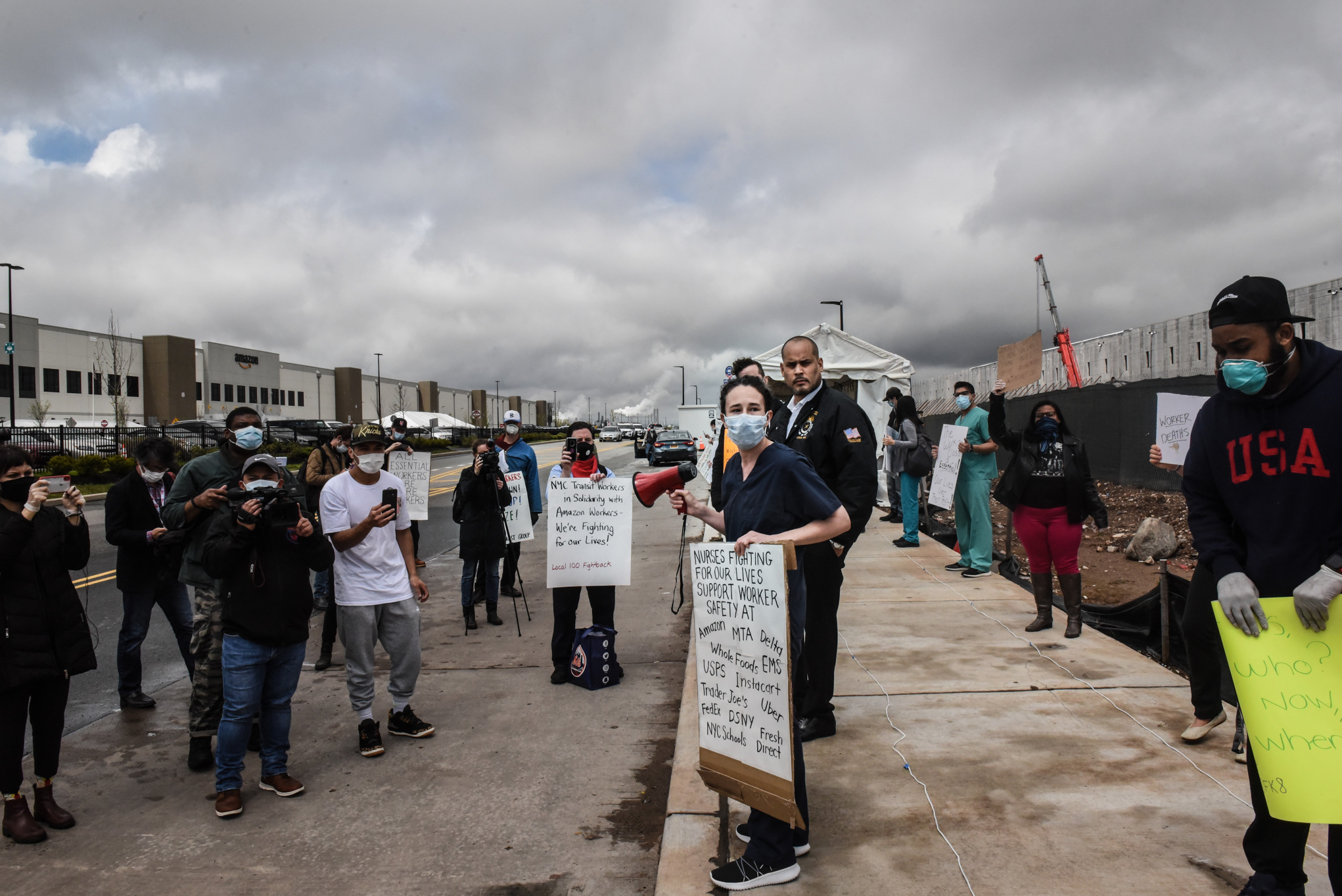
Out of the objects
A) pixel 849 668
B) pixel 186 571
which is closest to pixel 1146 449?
pixel 849 668

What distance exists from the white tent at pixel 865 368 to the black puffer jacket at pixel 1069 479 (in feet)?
28.1

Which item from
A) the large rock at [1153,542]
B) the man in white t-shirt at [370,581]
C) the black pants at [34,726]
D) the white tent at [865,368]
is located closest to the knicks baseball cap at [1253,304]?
the man in white t-shirt at [370,581]

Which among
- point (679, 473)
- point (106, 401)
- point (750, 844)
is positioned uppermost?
point (106, 401)

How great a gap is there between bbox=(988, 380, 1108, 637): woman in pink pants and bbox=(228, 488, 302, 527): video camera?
4.66 metres

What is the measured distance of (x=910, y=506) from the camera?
10.8 m

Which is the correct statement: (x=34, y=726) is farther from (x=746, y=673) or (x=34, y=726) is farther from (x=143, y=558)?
(x=746, y=673)

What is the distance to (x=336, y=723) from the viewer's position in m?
5.28

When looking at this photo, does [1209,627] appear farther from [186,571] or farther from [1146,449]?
[1146,449]

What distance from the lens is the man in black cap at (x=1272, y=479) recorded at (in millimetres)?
2383

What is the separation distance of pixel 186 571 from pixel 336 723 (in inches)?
51.8

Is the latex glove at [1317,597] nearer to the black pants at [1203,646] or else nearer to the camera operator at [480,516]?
the black pants at [1203,646]

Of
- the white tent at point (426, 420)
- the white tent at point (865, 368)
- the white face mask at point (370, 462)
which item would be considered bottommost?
the white face mask at point (370, 462)

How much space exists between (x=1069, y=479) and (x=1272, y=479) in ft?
12.2

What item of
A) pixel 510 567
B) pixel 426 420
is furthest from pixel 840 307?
pixel 426 420
